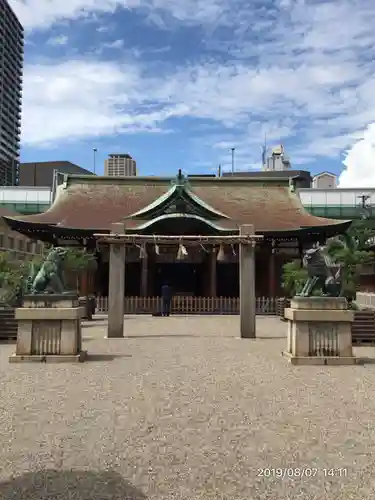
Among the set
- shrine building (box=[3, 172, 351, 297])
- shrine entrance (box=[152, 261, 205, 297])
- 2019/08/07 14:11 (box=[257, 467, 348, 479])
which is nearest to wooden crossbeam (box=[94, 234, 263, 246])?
shrine building (box=[3, 172, 351, 297])

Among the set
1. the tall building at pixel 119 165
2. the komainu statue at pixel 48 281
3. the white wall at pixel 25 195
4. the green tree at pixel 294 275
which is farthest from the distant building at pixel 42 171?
the komainu statue at pixel 48 281

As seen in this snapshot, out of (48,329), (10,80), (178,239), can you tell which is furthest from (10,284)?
(10,80)

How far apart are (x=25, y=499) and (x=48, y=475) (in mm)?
538

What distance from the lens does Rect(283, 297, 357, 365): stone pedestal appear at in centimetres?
1114

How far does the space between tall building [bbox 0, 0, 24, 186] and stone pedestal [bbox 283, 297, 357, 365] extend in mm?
94083

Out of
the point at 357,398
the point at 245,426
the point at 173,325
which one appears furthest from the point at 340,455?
the point at 173,325

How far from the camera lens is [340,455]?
532 centimetres

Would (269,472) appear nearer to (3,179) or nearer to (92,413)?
(92,413)

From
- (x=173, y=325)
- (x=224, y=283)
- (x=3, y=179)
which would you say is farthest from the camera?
(x=3, y=179)

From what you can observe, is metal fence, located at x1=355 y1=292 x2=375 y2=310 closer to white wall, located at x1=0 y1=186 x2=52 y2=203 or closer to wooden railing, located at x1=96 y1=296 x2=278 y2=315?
wooden railing, located at x1=96 y1=296 x2=278 y2=315

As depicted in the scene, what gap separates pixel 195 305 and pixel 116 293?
37.7ft

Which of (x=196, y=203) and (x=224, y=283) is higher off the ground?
(x=196, y=203)

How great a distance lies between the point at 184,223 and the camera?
2805 centimetres

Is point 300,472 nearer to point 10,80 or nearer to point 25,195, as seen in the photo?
point 25,195
